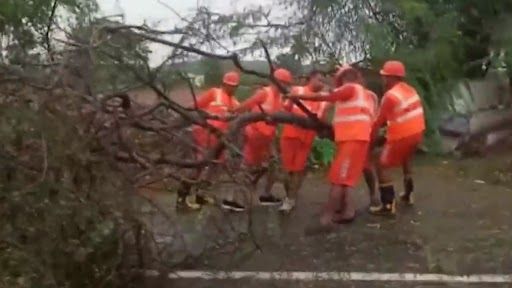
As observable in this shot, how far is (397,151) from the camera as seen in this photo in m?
9.83

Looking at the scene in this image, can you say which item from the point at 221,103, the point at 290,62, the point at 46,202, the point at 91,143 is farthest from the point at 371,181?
the point at 46,202

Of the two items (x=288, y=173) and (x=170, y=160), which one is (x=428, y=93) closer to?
(x=288, y=173)

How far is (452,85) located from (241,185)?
329 inches

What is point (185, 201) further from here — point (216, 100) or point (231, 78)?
point (231, 78)

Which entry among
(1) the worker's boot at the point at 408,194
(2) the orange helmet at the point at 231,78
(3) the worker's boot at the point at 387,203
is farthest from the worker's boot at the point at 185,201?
(1) the worker's boot at the point at 408,194

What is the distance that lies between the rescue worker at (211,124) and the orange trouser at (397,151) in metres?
1.38

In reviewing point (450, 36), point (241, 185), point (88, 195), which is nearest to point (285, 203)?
point (241, 185)

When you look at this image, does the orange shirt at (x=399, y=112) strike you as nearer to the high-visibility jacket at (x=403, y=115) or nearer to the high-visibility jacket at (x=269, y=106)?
the high-visibility jacket at (x=403, y=115)

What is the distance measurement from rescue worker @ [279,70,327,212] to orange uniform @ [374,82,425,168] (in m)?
0.56

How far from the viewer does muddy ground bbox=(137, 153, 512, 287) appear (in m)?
7.59

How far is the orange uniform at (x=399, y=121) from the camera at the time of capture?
9758mm

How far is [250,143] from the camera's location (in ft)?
30.8

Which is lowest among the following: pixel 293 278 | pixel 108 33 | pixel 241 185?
pixel 293 278

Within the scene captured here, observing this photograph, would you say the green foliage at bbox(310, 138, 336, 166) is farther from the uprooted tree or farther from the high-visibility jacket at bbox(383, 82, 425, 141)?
the uprooted tree
